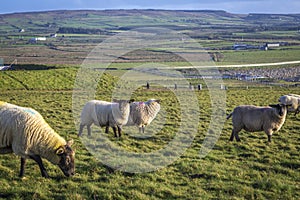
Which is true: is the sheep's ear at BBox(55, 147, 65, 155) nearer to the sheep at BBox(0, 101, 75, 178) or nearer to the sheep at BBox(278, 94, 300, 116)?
the sheep at BBox(0, 101, 75, 178)

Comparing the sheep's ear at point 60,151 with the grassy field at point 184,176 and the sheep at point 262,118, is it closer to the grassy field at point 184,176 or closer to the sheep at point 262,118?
the grassy field at point 184,176

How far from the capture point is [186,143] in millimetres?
13477

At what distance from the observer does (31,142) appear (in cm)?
842

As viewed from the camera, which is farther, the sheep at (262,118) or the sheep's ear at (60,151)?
the sheep at (262,118)

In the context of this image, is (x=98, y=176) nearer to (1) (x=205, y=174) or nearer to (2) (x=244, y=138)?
(1) (x=205, y=174)

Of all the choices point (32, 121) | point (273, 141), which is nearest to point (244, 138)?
point (273, 141)

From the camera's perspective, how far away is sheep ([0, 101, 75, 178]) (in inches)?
330

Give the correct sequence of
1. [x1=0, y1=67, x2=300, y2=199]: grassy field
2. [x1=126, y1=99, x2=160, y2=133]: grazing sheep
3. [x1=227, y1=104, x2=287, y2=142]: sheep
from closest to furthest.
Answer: [x1=0, y1=67, x2=300, y2=199]: grassy field < [x1=227, y1=104, x2=287, y2=142]: sheep < [x1=126, y1=99, x2=160, y2=133]: grazing sheep

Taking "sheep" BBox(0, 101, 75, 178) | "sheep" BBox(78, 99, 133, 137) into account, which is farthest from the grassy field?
"sheep" BBox(78, 99, 133, 137)

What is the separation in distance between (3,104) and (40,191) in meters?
2.71

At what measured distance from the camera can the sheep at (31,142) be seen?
330 inches

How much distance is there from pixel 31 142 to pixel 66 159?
915mm

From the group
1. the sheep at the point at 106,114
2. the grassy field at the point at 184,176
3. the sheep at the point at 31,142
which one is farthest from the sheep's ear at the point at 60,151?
the sheep at the point at 106,114

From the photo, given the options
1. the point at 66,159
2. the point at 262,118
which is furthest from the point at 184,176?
the point at 262,118
